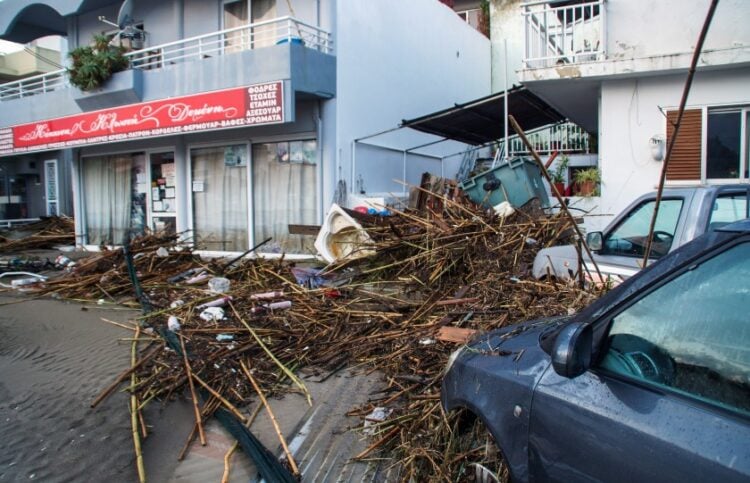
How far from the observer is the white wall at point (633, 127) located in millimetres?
8219

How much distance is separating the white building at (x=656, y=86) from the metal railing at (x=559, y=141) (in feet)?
19.5

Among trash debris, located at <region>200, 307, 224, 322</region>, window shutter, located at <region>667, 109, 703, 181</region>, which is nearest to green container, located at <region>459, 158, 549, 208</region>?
window shutter, located at <region>667, 109, 703, 181</region>

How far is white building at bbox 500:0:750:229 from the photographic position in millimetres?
7887

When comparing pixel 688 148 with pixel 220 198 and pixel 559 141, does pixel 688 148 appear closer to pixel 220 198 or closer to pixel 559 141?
pixel 559 141

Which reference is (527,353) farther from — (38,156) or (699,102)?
(38,156)

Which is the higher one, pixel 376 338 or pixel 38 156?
pixel 38 156

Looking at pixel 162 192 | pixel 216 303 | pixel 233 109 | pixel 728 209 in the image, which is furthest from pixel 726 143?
pixel 162 192

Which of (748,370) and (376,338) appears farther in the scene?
(376,338)

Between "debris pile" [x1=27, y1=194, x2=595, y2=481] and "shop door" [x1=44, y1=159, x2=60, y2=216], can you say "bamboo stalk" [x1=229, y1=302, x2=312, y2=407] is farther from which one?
"shop door" [x1=44, y1=159, x2=60, y2=216]

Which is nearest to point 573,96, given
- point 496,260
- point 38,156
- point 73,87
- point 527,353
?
point 496,260

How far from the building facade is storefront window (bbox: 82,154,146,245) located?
44 millimetres

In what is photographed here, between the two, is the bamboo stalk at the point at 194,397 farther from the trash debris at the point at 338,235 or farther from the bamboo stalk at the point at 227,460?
the trash debris at the point at 338,235

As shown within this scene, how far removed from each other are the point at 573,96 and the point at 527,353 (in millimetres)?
8378

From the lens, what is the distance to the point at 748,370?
65.7 inches
